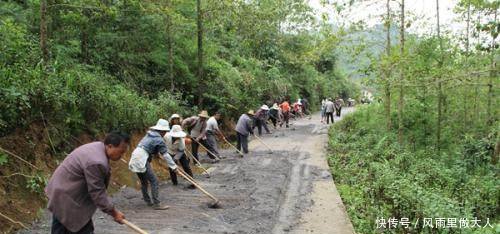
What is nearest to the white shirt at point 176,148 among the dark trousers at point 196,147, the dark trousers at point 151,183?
the dark trousers at point 151,183

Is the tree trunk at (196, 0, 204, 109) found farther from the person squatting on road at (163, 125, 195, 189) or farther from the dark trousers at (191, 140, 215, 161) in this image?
the person squatting on road at (163, 125, 195, 189)

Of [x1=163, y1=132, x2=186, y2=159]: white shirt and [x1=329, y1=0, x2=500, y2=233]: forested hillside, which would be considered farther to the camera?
[x1=163, y1=132, x2=186, y2=159]: white shirt

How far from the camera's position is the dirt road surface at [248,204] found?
8031 millimetres

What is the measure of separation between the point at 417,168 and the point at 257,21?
9.09 metres

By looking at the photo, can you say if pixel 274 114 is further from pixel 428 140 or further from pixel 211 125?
pixel 211 125

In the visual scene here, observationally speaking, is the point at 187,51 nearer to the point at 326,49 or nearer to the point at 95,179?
the point at 326,49

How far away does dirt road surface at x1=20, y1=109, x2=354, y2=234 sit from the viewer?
26.3ft

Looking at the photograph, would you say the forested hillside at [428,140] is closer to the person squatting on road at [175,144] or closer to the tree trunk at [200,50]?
the person squatting on road at [175,144]

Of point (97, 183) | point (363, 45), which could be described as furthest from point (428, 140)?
A: point (97, 183)

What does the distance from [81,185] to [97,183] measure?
233 millimetres

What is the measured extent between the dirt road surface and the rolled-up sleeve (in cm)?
269

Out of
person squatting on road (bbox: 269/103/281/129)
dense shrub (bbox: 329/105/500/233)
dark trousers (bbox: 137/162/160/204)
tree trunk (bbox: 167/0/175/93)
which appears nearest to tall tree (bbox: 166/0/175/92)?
tree trunk (bbox: 167/0/175/93)

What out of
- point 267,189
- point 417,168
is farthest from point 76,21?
point 417,168

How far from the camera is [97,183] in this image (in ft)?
Answer: 16.1
